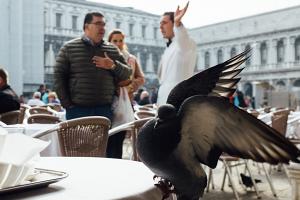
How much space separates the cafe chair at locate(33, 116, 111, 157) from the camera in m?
2.11

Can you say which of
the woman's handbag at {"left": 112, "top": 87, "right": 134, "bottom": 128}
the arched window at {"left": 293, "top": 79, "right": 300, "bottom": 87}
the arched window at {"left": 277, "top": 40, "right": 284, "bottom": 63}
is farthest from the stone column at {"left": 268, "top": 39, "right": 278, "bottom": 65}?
the woman's handbag at {"left": 112, "top": 87, "right": 134, "bottom": 128}

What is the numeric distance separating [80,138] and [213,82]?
1406 mm

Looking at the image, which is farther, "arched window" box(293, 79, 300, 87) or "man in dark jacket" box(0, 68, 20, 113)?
"arched window" box(293, 79, 300, 87)

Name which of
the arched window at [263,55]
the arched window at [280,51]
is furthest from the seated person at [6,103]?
the arched window at [263,55]

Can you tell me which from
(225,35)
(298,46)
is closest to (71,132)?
(298,46)

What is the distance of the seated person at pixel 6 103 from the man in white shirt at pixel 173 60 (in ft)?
5.25

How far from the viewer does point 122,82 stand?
2717mm

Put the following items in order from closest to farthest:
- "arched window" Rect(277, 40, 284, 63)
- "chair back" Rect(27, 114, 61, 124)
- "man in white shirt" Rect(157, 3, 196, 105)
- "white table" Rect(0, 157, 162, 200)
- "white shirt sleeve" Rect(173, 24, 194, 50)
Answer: "white table" Rect(0, 157, 162, 200) → "white shirt sleeve" Rect(173, 24, 194, 50) → "man in white shirt" Rect(157, 3, 196, 105) → "chair back" Rect(27, 114, 61, 124) → "arched window" Rect(277, 40, 284, 63)

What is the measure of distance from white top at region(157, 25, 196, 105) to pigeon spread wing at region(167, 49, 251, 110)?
1452mm

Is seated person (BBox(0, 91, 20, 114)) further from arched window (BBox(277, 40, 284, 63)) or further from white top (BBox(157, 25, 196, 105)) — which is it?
arched window (BBox(277, 40, 284, 63))

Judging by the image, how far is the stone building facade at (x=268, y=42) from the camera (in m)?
30.7

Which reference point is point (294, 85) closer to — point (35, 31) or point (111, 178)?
point (35, 31)

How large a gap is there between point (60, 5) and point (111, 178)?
97.9ft

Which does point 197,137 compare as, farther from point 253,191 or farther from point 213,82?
point 253,191
